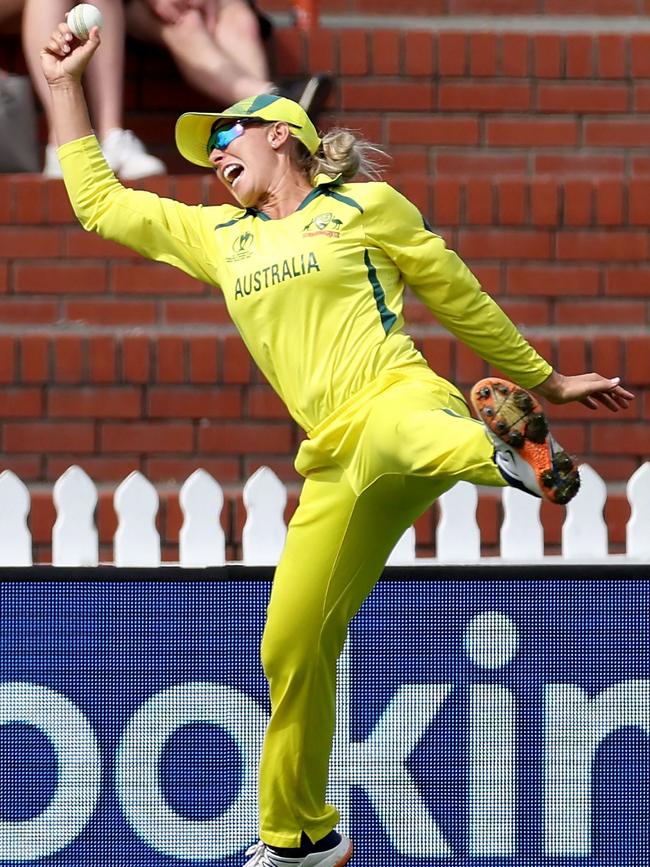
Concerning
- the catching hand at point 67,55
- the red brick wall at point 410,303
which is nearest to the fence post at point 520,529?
the red brick wall at point 410,303

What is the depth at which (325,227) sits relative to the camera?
399 cm

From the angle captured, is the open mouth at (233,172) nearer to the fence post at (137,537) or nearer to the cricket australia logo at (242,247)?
the cricket australia logo at (242,247)

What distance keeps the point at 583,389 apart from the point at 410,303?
85.8 inches

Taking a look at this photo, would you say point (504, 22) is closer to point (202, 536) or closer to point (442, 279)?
point (202, 536)

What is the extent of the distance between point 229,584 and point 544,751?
106cm

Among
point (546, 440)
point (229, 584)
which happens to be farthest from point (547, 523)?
point (546, 440)

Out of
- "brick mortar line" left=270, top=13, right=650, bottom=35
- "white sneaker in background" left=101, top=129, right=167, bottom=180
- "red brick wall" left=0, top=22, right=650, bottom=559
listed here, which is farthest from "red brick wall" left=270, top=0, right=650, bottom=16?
"white sneaker in background" left=101, top=129, right=167, bottom=180

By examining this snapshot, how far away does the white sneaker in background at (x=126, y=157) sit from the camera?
6.22m

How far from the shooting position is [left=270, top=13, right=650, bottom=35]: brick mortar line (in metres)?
6.86

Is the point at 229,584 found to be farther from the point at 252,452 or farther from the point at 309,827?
the point at 252,452

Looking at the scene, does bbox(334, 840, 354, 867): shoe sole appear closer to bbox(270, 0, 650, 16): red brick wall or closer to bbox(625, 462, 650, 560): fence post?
bbox(625, 462, 650, 560): fence post

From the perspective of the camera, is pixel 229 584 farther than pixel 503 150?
No

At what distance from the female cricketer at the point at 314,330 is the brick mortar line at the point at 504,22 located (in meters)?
2.80

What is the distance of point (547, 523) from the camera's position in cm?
586
